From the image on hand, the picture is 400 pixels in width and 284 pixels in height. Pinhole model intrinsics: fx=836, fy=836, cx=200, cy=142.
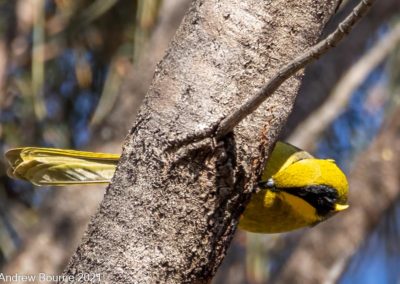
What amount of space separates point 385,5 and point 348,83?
0.39 meters

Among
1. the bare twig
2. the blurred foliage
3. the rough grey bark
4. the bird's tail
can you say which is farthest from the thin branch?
the bare twig

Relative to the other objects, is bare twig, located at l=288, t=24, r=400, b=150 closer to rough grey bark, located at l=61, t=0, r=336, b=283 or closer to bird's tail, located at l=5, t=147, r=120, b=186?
bird's tail, located at l=5, t=147, r=120, b=186

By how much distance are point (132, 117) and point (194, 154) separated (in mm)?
1814

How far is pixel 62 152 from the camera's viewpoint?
5.48 ft

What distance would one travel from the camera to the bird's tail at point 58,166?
5.44ft

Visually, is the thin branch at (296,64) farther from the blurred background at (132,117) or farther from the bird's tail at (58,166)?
the blurred background at (132,117)

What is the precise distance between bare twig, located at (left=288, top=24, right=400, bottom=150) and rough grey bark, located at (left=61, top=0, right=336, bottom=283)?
212cm

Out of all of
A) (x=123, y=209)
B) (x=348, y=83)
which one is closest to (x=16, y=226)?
(x=348, y=83)

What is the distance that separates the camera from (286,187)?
1.90 meters

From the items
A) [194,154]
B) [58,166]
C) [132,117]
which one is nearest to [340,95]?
→ [132,117]

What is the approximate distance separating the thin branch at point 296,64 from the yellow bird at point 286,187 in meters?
0.63

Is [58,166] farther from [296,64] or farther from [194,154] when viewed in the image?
[296,64]

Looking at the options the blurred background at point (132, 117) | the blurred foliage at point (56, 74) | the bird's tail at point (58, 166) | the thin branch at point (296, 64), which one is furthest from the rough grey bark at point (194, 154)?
the blurred foliage at point (56, 74)

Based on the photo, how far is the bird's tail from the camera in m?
1.66
